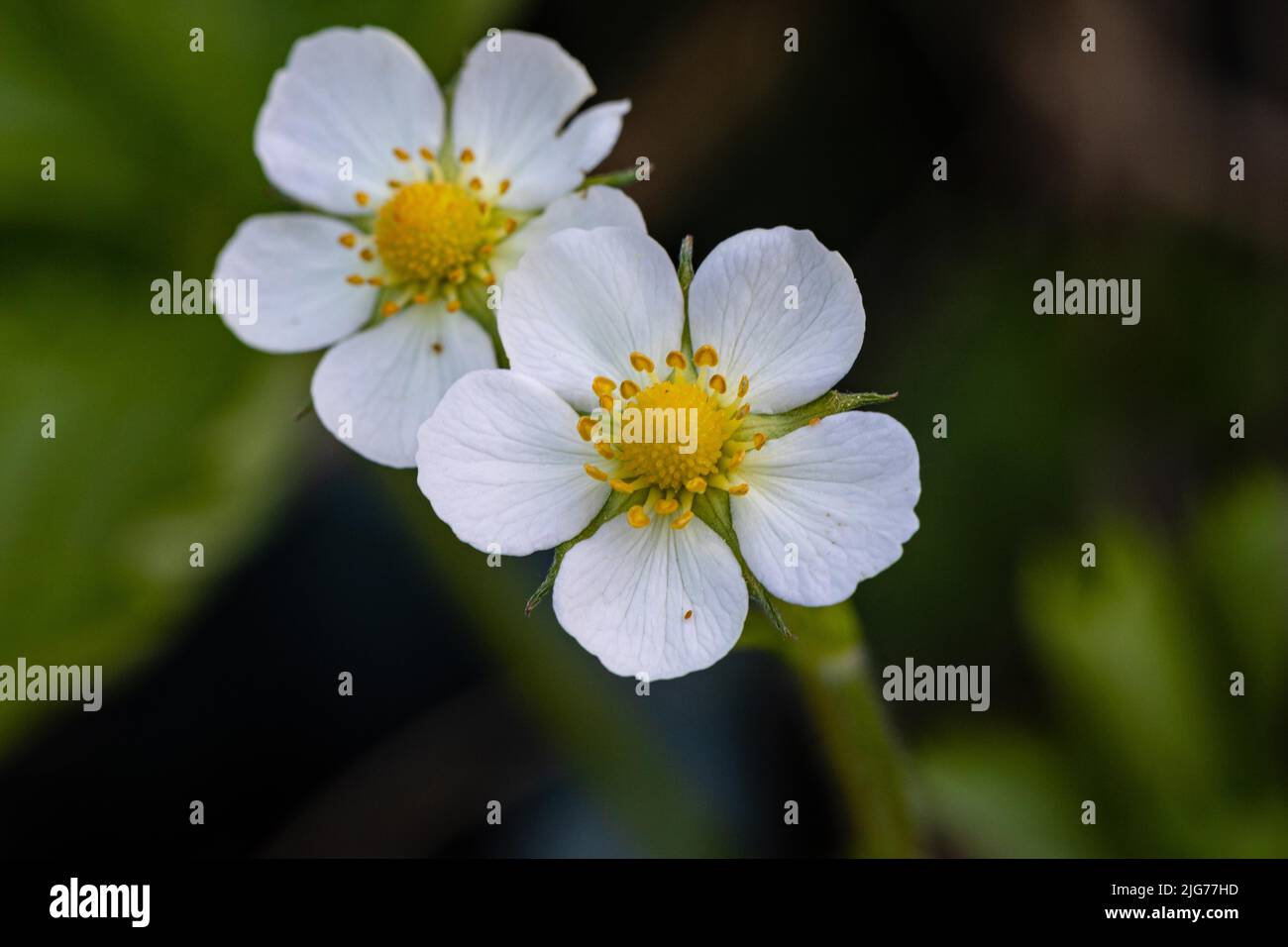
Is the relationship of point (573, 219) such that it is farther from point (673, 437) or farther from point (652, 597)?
point (652, 597)

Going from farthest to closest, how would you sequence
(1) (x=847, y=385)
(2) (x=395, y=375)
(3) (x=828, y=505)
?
(1) (x=847, y=385), (2) (x=395, y=375), (3) (x=828, y=505)

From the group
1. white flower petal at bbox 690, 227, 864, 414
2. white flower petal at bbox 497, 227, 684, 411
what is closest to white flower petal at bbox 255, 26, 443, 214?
white flower petal at bbox 497, 227, 684, 411

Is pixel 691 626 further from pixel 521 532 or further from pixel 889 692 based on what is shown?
pixel 889 692

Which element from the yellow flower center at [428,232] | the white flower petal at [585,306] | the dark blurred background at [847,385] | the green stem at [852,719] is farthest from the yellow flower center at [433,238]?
the dark blurred background at [847,385]

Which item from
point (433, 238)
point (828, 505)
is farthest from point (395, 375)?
point (828, 505)

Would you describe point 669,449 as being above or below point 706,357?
below
